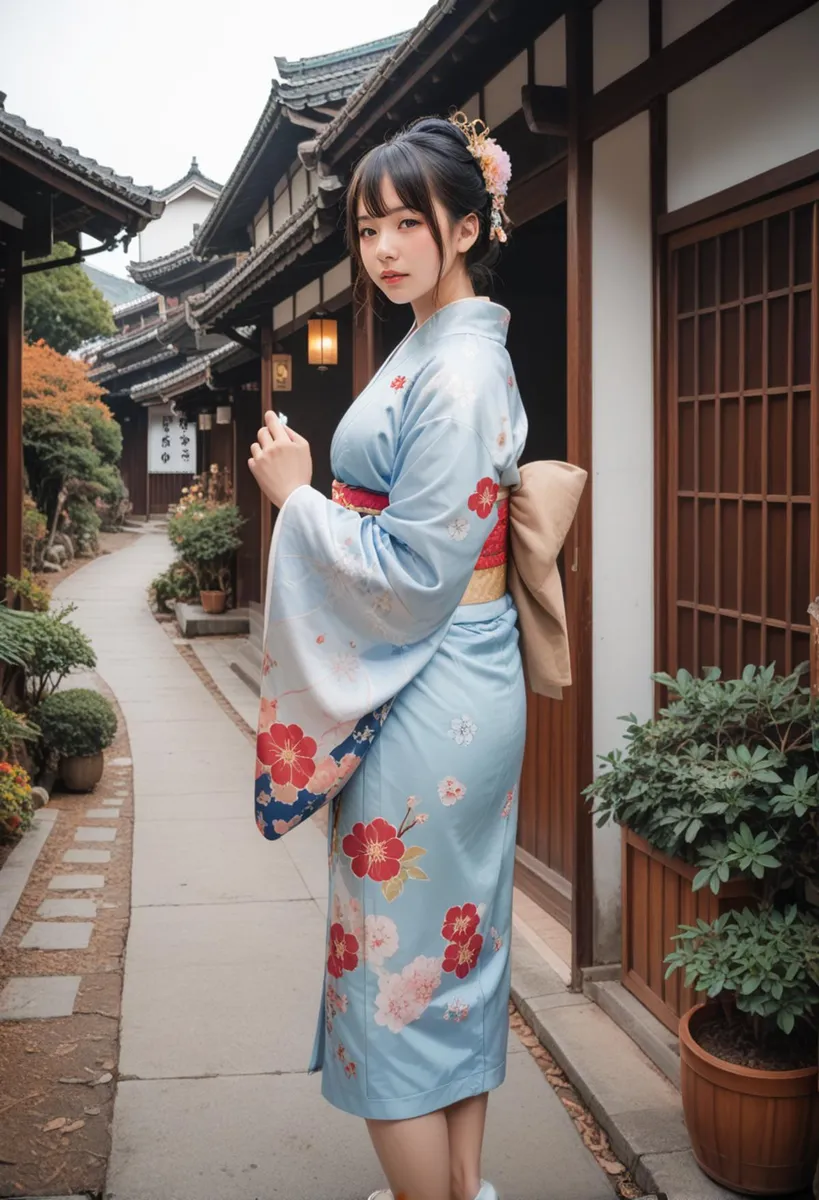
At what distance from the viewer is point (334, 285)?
10633 mm

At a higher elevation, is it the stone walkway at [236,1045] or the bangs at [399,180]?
the bangs at [399,180]

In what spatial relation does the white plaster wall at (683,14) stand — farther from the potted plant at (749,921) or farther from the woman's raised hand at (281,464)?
the woman's raised hand at (281,464)

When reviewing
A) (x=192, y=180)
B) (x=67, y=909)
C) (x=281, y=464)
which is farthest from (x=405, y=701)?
(x=192, y=180)

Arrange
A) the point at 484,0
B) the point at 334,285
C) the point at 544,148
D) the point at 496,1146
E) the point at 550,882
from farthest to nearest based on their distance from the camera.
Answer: the point at 334,285, the point at 550,882, the point at 544,148, the point at 484,0, the point at 496,1146

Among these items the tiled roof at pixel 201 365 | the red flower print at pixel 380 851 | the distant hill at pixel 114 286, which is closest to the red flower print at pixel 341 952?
the red flower print at pixel 380 851

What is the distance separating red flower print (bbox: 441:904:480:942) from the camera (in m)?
2.70

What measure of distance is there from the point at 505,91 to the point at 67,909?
187 inches

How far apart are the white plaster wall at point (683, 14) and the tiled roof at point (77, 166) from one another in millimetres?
5074

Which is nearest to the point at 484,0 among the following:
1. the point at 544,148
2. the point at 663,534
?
the point at 544,148

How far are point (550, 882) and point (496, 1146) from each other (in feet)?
7.60

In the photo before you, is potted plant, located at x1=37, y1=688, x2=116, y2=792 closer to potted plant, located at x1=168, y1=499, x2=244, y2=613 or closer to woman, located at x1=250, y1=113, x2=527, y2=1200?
woman, located at x1=250, y1=113, x2=527, y2=1200

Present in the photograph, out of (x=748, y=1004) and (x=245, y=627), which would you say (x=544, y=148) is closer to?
(x=748, y=1004)

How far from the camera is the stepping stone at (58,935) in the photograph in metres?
5.79

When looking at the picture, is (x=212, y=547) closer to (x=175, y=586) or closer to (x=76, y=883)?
(x=175, y=586)
